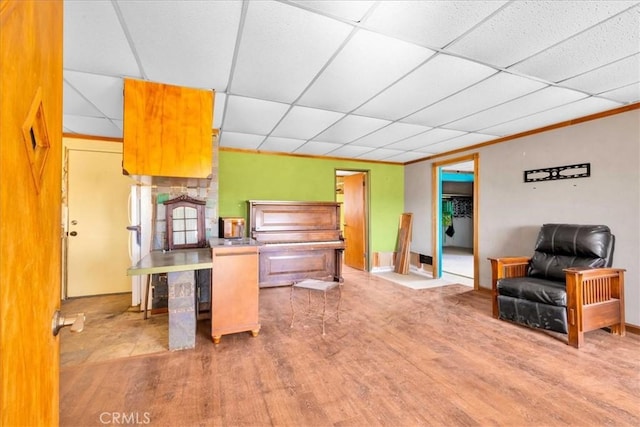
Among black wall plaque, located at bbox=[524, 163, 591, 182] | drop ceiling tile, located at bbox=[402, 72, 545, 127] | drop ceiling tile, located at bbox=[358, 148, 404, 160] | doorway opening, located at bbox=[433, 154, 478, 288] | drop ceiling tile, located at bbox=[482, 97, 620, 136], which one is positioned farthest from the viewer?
doorway opening, located at bbox=[433, 154, 478, 288]

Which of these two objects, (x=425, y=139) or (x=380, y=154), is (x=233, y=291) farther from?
(x=380, y=154)

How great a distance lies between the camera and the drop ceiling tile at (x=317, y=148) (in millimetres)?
4562

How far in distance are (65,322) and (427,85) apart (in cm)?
271

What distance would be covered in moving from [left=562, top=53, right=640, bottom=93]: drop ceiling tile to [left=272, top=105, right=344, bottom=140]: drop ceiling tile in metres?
2.09

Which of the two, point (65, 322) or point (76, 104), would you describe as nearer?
point (65, 322)

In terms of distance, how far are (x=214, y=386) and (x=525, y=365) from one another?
237 centimetres

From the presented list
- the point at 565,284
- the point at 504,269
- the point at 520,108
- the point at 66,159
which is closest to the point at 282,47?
the point at 520,108

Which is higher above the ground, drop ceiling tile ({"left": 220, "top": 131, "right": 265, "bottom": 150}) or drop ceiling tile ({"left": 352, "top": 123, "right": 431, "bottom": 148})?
drop ceiling tile ({"left": 220, "top": 131, "right": 265, "bottom": 150})

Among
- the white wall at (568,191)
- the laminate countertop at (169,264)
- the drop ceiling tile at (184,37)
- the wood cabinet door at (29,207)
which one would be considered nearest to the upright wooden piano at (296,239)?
the laminate countertop at (169,264)

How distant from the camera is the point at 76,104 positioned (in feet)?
9.66

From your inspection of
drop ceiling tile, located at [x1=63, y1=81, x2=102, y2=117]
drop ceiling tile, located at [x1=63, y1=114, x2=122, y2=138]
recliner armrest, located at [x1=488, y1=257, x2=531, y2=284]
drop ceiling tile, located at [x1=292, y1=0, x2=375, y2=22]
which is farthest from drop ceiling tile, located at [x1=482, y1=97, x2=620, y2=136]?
drop ceiling tile, located at [x1=63, y1=114, x2=122, y2=138]

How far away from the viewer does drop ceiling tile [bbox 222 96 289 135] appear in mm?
2928

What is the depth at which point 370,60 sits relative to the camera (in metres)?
2.10

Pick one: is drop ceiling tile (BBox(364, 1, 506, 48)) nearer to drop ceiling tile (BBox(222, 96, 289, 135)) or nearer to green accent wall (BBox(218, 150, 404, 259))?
drop ceiling tile (BBox(222, 96, 289, 135))
